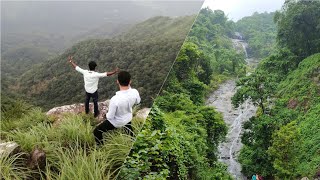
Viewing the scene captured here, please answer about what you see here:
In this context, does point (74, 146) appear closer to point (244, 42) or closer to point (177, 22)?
point (177, 22)

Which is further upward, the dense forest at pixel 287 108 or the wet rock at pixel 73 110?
the wet rock at pixel 73 110

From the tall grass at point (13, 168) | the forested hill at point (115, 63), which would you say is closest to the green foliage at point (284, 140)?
the forested hill at point (115, 63)

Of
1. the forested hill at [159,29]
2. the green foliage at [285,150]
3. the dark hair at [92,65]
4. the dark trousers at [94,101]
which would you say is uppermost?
the forested hill at [159,29]

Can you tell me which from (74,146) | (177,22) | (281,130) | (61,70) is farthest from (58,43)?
(281,130)

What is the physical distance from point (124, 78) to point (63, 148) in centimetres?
38

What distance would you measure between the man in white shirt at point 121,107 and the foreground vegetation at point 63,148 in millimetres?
31

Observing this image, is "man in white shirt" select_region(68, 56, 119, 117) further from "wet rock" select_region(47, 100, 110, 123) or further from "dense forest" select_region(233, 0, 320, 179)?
"dense forest" select_region(233, 0, 320, 179)

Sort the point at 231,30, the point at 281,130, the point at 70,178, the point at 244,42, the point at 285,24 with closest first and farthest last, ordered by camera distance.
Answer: the point at 70,178
the point at 281,130
the point at 231,30
the point at 244,42
the point at 285,24

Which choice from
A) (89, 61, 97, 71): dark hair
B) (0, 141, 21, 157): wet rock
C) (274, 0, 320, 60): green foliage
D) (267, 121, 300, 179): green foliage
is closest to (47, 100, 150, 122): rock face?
(89, 61, 97, 71): dark hair

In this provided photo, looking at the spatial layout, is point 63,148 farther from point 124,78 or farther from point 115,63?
point 115,63

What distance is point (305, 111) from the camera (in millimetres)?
2740

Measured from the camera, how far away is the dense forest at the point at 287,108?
96.0 inches

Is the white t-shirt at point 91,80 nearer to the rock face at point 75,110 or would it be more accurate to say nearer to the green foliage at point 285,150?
the rock face at point 75,110

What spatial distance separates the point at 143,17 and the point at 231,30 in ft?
5.71
